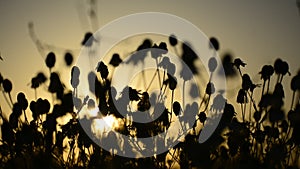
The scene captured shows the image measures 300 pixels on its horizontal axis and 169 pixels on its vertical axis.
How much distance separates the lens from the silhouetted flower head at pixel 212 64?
8633mm

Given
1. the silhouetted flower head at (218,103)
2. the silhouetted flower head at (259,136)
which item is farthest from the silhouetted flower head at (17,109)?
the silhouetted flower head at (259,136)

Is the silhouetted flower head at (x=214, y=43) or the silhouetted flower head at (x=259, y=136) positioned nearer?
the silhouetted flower head at (x=259, y=136)

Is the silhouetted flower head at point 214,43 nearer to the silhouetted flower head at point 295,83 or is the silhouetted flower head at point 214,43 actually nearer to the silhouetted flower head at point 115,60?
the silhouetted flower head at point 295,83

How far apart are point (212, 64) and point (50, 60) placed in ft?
6.10

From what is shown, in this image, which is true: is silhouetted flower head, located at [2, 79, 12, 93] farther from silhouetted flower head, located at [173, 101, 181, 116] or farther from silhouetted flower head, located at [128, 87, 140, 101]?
silhouetted flower head, located at [173, 101, 181, 116]

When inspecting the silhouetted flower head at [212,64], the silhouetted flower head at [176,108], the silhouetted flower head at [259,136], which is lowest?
the silhouetted flower head at [259,136]

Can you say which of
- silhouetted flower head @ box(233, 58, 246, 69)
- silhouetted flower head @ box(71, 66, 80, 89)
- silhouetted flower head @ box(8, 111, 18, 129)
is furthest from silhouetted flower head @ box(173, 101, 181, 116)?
silhouetted flower head @ box(8, 111, 18, 129)

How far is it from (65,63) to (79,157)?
3.78 ft

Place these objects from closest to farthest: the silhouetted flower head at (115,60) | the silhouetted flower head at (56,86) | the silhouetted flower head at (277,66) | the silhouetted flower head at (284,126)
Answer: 1. the silhouetted flower head at (284,126)
2. the silhouetted flower head at (277,66)
3. the silhouetted flower head at (56,86)
4. the silhouetted flower head at (115,60)

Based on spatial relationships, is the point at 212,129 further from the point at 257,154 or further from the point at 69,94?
the point at 69,94

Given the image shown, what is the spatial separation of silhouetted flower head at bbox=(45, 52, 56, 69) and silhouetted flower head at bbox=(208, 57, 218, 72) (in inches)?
70.7

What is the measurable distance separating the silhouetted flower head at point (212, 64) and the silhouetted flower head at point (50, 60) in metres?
1.79

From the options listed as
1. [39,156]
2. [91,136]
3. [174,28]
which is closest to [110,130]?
[91,136]

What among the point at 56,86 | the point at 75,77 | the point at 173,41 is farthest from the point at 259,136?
the point at 56,86
